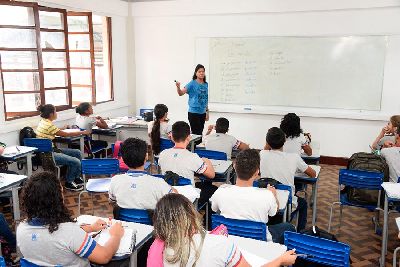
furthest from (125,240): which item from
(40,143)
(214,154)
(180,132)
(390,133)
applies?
(390,133)

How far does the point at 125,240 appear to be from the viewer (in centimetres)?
230

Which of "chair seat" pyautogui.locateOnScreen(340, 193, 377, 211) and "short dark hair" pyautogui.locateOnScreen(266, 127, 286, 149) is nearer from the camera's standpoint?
"short dark hair" pyautogui.locateOnScreen(266, 127, 286, 149)

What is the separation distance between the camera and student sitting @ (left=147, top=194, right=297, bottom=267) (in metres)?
1.60

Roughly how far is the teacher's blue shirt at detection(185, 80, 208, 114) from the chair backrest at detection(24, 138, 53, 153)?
244 centimetres

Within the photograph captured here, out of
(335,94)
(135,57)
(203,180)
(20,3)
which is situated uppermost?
(20,3)

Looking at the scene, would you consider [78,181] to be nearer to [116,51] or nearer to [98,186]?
[98,186]

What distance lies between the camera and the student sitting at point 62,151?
535cm

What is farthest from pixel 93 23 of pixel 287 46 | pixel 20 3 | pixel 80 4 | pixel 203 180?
pixel 203 180

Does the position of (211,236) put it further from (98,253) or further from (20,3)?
(20,3)

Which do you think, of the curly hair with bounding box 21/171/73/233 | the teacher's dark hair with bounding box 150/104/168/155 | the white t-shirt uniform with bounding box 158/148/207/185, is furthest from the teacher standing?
the curly hair with bounding box 21/171/73/233

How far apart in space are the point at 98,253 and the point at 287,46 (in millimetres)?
5634

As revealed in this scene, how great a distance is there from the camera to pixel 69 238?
2.00 metres

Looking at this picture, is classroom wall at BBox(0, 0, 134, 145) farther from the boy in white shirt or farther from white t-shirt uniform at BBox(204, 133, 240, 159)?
the boy in white shirt

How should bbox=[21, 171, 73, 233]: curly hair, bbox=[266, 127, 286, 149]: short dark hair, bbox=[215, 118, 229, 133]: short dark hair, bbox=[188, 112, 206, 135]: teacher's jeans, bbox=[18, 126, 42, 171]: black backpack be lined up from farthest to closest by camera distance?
bbox=[188, 112, 206, 135]: teacher's jeans < bbox=[18, 126, 42, 171]: black backpack < bbox=[215, 118, 229, 133]: short dark hair < bbox=[266, 127, 286, 149]: short dark hair < bbox=[21, 171, 73, 233]: curly hair
